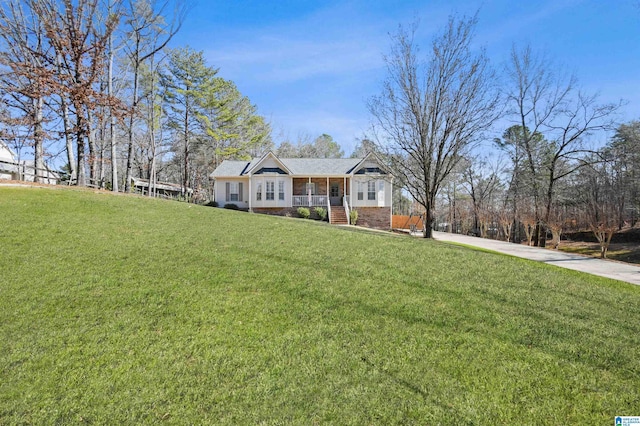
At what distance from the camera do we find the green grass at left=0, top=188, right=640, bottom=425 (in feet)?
8.66

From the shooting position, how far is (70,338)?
358 cm

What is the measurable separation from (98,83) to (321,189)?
48.6 ft

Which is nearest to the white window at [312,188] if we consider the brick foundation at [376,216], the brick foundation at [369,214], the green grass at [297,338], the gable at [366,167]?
the brick foundation at [369,214]

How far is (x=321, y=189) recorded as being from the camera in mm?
23172

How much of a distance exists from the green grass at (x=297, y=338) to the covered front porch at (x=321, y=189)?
1498 centimetres

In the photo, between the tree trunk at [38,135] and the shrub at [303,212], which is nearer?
the tree trunk at [38,135]

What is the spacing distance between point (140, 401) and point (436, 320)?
3.51 metres

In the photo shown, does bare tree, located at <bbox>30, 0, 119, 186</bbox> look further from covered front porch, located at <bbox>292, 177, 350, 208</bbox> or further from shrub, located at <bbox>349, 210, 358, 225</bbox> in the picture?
shrub, located at <bbox>349, 210, 358, 225</bbox>

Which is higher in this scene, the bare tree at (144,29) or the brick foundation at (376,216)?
the bare tree at (144,29)

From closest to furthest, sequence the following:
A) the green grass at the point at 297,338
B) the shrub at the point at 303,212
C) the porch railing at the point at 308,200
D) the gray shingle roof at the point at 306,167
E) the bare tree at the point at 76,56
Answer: the green grass at the point at 297,338, the bare tree at the point at 76,56, the shrub at the point at 303,212, the porch railing at the point at 308,200, the gray shingle roof at the point at 306,167

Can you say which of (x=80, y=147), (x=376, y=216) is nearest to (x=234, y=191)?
(x=80, y=147)

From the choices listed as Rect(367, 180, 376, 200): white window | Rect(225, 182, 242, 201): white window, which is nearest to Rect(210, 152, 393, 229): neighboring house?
Rect(367, 180, 376, 200): white window

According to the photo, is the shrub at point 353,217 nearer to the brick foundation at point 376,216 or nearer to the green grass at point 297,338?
the brick foundation at point 376,216

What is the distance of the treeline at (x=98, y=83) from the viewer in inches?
561
